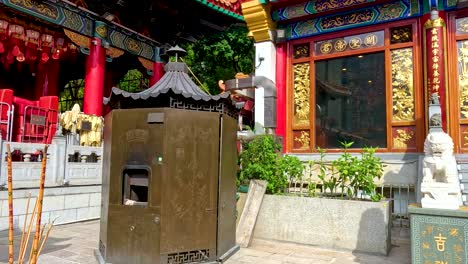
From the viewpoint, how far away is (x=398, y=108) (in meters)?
8.26

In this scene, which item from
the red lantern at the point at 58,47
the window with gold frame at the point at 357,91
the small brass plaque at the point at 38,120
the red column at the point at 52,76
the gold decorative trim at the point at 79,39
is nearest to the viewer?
the window with gold frame at the point at 357,91

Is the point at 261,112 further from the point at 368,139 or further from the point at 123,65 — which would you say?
the point at 123,65

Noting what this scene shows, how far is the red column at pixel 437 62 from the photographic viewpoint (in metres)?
7.32

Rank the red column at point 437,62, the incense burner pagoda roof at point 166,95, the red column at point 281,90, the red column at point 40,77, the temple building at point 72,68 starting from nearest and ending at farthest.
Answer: the incense burner pagoda roof at point 166,95 < the red column at point 437,62 < the temple building at point 72,68 < the red column at point 281,90 < the red column at point 40,77

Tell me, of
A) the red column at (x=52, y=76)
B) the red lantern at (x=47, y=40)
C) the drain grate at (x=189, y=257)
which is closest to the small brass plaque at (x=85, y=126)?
the red lantern at (x=47, y=40)

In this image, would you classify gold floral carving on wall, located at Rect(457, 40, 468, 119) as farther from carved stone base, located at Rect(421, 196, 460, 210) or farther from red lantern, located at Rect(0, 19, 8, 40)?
red lantern, located at Rect(0, 19, 8, 40)

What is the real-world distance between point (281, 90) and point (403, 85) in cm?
300

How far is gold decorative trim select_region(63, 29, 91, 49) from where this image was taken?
1089 centimetres

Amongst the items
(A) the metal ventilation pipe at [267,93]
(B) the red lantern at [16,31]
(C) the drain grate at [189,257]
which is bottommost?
(C) the drain grate at [189,257]

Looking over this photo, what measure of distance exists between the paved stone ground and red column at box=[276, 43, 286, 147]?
3936mm

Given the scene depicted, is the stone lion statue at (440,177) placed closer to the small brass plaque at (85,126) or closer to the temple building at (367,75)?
the temple building at (367,75)

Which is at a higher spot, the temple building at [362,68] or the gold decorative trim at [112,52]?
the gold decorative trim at [112,52]

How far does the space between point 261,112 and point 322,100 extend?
63.6 inches

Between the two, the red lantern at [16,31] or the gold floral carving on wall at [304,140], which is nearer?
the gold floral carving on wall at [304,140]
